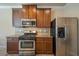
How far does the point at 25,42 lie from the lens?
334cm

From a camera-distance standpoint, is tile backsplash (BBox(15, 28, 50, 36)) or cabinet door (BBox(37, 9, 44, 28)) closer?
tile backsplash (BBox(15, 28, 50, 36))

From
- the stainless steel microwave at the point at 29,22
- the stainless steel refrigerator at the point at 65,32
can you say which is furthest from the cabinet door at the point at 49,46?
the stainless steel microwave at the point at 29,22

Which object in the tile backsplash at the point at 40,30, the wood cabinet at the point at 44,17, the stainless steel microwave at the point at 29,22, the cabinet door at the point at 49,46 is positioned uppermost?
the wood cabinet at the point at 44,17

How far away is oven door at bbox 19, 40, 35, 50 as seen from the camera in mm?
3192

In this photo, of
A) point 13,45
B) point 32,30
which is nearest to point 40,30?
point 32,30

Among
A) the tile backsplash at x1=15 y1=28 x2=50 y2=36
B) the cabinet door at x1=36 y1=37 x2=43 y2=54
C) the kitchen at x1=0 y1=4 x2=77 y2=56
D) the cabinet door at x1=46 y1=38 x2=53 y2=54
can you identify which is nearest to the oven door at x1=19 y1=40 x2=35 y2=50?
the kitchen at x1=0 y1=4 x2=77 y2=56

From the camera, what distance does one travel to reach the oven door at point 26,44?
3.19 meters

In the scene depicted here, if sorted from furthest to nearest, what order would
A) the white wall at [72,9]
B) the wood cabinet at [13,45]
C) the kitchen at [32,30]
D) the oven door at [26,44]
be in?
the oven door at [26,44]
the kitchen at [32,30]
the wood cabinet at [13,45]
the white wall at [72,9]

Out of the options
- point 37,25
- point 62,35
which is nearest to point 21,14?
point 37,25

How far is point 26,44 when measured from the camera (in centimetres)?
332

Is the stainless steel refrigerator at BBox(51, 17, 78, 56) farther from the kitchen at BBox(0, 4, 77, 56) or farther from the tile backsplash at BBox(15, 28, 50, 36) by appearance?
the tile backsplash at BBox(15, 28, 50, 36)

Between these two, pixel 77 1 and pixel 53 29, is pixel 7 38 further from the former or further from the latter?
pixel 77 1

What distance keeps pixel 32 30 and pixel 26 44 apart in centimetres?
37

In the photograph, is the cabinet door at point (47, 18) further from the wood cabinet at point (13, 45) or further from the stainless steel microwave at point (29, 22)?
the wood cabinet at point (13, 45)
